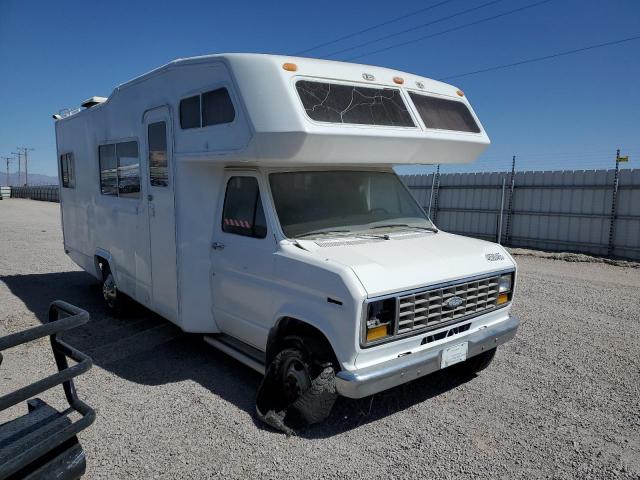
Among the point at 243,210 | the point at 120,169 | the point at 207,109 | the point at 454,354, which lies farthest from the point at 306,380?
the point at 120,169

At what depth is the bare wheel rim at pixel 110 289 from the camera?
22.0ft

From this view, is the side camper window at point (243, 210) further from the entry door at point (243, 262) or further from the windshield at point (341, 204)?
the windshield at point (341, 204)

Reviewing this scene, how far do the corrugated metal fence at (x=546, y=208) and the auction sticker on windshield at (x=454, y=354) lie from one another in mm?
10165

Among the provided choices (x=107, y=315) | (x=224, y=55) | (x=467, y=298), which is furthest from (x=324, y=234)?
(x=107, y=315)

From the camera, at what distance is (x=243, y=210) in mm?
4488

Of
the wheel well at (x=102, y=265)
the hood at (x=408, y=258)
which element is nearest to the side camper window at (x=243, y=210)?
the hood at (x=408, y=258)

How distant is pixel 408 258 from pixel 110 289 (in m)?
4.69

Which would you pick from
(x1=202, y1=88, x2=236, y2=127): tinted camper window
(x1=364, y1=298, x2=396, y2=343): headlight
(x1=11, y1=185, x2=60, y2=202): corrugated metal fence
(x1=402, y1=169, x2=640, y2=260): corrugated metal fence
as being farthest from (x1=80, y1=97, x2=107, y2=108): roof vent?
(x1=11, y1=185, x2=60, y2=202): corrugated metal fence

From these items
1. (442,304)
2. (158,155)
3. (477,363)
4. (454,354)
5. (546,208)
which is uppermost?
(158,155)

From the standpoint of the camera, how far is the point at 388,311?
3.53 m

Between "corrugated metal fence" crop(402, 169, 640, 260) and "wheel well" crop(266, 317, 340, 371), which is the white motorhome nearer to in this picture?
"wheel well" crop(266, 317, 340, 371)

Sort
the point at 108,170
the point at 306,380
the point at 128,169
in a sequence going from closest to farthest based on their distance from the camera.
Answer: the point at 306,380
the point at 128,169
the point at 108,170

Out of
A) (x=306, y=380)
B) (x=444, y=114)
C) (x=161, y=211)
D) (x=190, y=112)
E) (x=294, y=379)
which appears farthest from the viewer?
(x=161, y=211)

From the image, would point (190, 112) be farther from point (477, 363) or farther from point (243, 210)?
point (477, 363)
